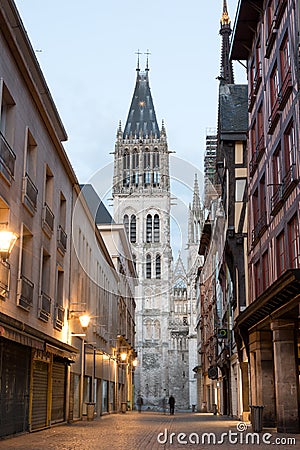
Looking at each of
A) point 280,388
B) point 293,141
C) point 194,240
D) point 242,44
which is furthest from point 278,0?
point 194,240

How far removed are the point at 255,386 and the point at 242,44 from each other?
43.6 ft

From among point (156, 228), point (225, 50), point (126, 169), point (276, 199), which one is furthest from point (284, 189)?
point (126, 169)

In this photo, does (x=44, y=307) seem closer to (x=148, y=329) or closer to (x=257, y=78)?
(x=257, y=78)

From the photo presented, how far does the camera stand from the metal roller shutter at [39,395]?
2034 centimetres

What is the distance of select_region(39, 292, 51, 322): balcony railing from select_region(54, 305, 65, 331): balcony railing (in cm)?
140

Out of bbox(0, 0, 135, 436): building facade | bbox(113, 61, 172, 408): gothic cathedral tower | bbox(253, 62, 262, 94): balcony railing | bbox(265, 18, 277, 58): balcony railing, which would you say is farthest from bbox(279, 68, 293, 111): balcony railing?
bbox(113, 61, 172, 408): gothic cathedral tower

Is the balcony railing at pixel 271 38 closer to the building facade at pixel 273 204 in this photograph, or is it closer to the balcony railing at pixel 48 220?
the building facade at pixel 273 204

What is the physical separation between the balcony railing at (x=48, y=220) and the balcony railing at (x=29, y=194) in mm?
1661

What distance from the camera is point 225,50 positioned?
160 ft

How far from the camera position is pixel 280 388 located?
1880 centimetres

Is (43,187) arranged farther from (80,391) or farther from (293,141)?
(80,391)

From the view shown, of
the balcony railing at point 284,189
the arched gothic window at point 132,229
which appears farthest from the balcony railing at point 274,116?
the arched gothic window at point 132,229

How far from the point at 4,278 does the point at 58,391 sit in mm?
9293

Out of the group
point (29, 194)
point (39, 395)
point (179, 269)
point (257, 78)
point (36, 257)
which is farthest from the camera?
point (179, 269)
